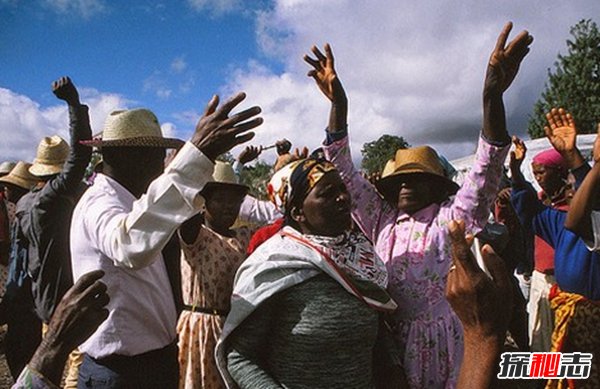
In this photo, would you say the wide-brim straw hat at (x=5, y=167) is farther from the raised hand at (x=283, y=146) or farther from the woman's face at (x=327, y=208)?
the woman's face at (x=327, y=208)

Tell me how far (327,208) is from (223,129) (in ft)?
2.46

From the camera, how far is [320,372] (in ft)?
6.29

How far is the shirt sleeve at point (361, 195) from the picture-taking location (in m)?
2.54

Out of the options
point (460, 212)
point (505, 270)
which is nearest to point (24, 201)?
point (460, 212)

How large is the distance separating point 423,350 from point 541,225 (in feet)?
5.41

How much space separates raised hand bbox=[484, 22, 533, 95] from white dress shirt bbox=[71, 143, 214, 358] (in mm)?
1264

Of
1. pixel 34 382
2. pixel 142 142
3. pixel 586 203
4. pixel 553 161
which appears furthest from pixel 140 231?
pixel 553 161

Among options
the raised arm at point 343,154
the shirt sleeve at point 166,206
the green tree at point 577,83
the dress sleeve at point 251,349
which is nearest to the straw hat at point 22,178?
the raised arm at point 343,154

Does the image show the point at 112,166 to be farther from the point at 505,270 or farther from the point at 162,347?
the point at 505,270

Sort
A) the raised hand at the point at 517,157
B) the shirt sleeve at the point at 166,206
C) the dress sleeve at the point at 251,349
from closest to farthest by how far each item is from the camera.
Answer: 1. the shirt sleeve at the point at 166,206
2. the dress sleeve at the point at 251,349
3. the raised hand at the point at 517,157

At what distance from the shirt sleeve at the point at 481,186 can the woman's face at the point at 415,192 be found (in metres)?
0.27

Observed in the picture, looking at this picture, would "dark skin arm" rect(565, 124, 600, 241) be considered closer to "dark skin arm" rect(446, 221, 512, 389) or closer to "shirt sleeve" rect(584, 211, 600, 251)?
"shirt sleeve" rect(584, 211, 600, 251)

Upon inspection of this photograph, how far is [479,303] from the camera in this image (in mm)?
1024

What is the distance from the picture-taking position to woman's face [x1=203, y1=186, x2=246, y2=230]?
3.28 metres
